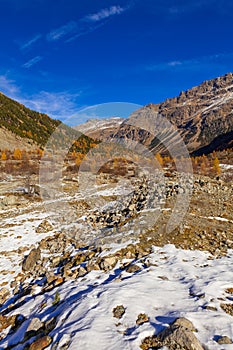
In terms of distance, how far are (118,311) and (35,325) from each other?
272 centimetres

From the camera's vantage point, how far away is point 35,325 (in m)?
7.68

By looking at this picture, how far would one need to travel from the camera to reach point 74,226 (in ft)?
65.5

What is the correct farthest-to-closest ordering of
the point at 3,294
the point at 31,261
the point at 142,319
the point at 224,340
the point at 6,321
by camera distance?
the point at 31,261 → the point at 3,294 → the point at 6,321 → the point at 142,319 → the point at 224,340

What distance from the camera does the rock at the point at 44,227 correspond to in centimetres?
2042

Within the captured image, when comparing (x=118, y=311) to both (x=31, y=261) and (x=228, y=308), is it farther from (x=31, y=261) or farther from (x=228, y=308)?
(x=31, y=261)

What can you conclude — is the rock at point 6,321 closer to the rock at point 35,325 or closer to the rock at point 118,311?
the rock at point 35,325

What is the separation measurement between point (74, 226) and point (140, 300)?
12603 mm

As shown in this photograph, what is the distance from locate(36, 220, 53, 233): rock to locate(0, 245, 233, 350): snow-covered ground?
34.4ft

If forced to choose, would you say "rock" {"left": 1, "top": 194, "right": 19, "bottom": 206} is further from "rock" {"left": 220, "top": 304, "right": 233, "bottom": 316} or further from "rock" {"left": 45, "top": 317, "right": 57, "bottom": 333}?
"rock" {"left": 220, "top": 304, "right": 233, "bottom": 316}

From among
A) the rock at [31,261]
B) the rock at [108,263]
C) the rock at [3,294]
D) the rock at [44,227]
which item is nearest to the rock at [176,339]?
the rock at [108,263]

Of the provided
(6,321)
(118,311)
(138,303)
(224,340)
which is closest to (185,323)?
(224,340)

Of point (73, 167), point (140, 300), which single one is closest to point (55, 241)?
point (140, 300)

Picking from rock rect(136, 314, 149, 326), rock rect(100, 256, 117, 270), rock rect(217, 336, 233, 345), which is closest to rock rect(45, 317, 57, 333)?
rock rect(136, 314, 149, 326)

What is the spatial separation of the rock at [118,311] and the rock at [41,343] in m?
1.98
